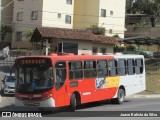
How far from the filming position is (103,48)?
63125mm

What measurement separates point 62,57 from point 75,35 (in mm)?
36325

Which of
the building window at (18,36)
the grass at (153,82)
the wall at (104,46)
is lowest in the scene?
the grass at (153,82)

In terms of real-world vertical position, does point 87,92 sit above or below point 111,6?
below

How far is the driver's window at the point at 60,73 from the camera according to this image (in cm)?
2067

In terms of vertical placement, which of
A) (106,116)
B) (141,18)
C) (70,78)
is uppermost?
(141,18)

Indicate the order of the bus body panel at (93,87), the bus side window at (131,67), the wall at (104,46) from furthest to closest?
the wall at (104,46)
the bus side window at (131,67)
the bus body panel at (93,87)

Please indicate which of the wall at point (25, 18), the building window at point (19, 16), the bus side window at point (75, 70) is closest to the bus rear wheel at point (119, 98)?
the bus side window at point (75, 70)

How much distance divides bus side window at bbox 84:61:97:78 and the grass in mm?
15187

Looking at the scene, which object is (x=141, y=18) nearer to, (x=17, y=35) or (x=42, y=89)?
(x=17, y=35)

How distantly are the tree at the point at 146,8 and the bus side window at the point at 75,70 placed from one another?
221ft

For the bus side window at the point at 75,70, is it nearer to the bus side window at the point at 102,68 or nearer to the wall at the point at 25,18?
the bus side window at the point at 102,68

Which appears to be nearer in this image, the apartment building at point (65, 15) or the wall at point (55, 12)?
the wall at point (55, 12)

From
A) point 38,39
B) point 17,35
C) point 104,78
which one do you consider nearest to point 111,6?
point 17,35

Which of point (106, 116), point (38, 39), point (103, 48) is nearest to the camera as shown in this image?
point (106, 116)
